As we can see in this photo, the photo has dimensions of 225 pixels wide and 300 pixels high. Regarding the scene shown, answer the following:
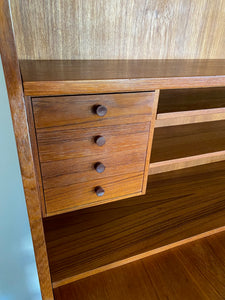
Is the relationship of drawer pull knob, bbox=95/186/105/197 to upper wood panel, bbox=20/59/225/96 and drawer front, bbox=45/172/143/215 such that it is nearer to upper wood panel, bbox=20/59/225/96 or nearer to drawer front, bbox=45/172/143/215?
drawer front, bbox=45/172/143/215

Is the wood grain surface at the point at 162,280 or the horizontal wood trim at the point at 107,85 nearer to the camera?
the horizontal wood trim at the point at 107,85

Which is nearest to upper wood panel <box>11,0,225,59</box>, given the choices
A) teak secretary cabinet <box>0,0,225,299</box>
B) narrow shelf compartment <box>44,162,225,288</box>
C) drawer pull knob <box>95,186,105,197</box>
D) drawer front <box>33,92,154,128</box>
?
teak secretary cabinet <box>0,0,225,299</box>

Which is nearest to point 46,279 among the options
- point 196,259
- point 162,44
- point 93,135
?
point 93,135

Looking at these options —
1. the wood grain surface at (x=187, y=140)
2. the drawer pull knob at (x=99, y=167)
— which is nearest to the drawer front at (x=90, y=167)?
the drawer pull knob at (x=99, y=167)

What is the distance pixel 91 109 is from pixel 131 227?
0.44 metres

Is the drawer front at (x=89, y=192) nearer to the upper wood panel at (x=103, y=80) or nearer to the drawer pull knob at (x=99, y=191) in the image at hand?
the drawer pull knob at (x=99, y=191)

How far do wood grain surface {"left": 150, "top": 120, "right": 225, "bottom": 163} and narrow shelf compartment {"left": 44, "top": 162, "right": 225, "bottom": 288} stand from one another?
0.22 metres

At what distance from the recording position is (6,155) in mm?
720

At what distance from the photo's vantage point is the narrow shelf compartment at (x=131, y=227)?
1.96 ft

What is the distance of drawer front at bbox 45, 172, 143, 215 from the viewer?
1.68 feet

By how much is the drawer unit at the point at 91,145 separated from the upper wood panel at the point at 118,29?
0.27 m

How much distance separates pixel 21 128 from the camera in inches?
14.3

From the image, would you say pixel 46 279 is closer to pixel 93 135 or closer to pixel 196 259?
pixel 93 135

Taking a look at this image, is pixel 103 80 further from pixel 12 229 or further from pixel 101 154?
pixel 12 229
